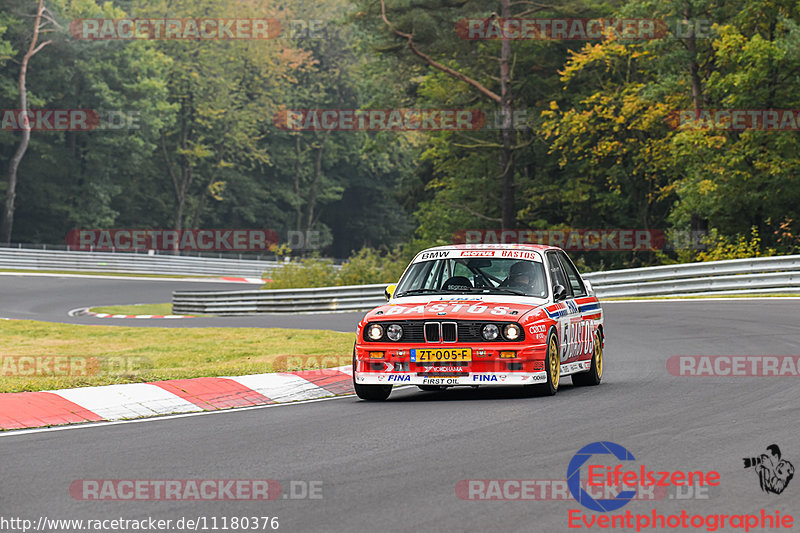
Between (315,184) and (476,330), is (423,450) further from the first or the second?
(315,184)

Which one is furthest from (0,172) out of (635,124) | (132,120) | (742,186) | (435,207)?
(742,186)

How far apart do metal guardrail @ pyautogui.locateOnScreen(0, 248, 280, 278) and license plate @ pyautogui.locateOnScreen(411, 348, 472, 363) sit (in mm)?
44041

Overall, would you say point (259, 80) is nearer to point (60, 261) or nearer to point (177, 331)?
point (60, 261)

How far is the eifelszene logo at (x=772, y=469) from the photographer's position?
6.55 meters

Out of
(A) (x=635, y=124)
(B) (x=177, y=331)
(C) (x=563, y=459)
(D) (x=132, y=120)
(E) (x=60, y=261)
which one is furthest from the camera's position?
(D) (x=132, y=120)

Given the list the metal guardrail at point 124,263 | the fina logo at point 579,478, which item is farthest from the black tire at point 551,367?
the metal guardrail at point 124,263

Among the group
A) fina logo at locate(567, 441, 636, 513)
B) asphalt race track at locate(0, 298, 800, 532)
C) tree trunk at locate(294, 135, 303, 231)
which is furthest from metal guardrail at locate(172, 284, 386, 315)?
tree trunk at locate(294, 135, 303, 231)

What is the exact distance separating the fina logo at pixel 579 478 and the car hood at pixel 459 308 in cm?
315

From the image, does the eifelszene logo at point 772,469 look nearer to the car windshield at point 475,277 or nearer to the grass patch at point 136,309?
the car windshield at point 475,277

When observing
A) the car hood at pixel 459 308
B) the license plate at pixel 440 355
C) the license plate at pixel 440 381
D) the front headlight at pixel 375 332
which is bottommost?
the license plate at pixel 440 381

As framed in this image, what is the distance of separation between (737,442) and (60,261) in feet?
176

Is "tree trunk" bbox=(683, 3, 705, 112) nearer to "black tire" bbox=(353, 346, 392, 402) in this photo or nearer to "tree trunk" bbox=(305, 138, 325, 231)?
"black tire" bbox=(353, 346, 392, 402)

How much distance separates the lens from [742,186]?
109ft

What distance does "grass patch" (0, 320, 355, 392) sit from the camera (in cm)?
1290
